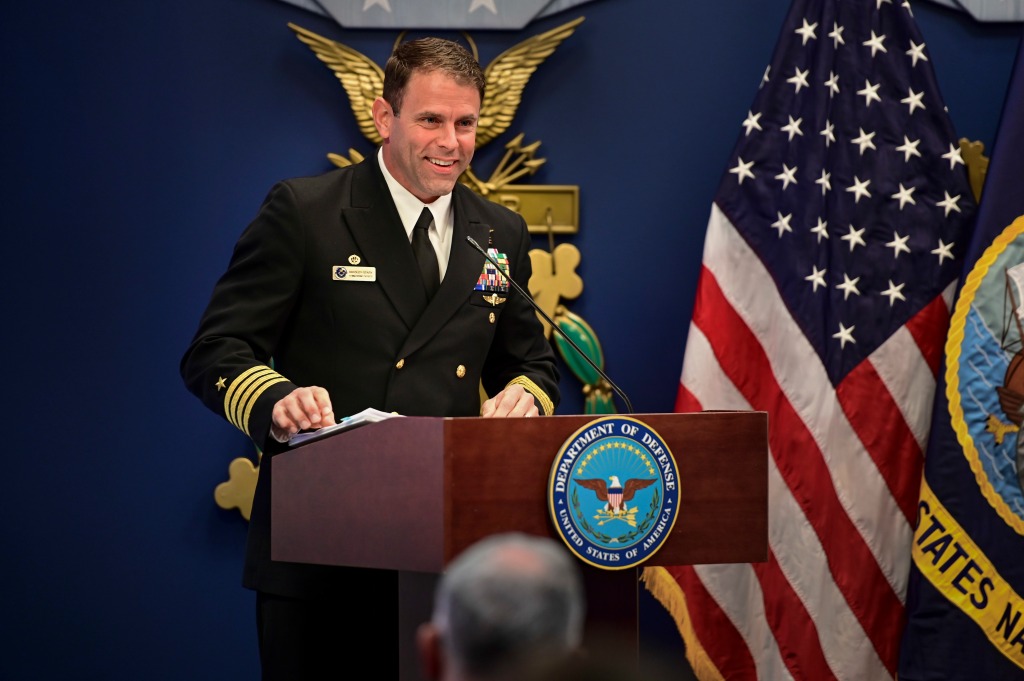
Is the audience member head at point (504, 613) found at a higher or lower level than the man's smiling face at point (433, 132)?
lower

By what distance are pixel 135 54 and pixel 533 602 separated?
11.2 feet

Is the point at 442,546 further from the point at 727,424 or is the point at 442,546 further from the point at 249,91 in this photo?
the point at 249,91

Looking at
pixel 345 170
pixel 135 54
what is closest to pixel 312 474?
pixel 345 170

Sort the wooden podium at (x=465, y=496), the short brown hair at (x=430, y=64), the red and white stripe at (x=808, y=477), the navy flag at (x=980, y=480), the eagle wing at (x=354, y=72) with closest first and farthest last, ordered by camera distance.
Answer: the wooden podium at (x=465, y=496), the short brown hair at (x=430, y=64), the navy flag at (x=980, y=480), the red and white stripe at (x=808, y=477), the eagle wing at (x=354, y=72)

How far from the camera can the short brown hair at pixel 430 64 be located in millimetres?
2518

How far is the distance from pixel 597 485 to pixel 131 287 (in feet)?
8.07

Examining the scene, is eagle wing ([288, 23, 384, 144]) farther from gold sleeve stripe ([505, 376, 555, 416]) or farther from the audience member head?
the audience member head

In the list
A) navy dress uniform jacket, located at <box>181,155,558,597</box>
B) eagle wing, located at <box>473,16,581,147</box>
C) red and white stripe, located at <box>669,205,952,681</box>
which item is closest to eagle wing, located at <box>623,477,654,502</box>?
navy dress uniform jacket, located at <box>181,155,558,597</box>

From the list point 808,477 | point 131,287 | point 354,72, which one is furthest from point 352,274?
point 808,477

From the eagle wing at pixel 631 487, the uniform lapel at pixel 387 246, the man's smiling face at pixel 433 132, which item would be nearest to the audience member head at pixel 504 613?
the eagle wing at pixel 631 487

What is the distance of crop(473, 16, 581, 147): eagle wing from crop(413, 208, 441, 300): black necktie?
130 cm

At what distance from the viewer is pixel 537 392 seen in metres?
2.53

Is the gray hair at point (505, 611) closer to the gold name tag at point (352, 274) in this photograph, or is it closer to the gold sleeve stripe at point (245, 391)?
the gold sleeve stripe at point (245, 391)

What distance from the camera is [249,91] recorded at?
12.6 ft
